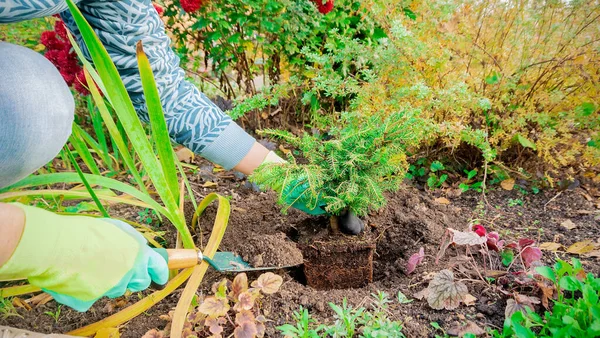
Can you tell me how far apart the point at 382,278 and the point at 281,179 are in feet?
1.52

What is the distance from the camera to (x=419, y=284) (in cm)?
132

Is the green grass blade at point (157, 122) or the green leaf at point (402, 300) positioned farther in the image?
the green leaf at point (402, 300)

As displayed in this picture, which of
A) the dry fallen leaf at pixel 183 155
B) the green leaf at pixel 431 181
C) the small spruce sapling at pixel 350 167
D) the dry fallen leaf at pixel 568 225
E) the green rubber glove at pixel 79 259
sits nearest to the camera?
the green rubber glove at pixel 79 259

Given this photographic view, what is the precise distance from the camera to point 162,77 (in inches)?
55.8

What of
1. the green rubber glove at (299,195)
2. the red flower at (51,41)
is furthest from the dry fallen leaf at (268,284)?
the red flower at (51,41)

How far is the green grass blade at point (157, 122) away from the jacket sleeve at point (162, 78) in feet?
0.80

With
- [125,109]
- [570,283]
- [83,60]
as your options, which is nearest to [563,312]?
[570,283]

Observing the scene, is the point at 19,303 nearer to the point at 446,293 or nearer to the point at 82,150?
the point at 82,150

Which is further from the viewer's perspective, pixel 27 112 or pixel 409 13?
pixel 409 13

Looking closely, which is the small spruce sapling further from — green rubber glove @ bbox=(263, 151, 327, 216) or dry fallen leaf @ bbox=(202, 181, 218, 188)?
dry fallen leaf @ bbox=(202, 181, 218, 188)

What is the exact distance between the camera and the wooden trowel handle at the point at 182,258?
3.82 ft

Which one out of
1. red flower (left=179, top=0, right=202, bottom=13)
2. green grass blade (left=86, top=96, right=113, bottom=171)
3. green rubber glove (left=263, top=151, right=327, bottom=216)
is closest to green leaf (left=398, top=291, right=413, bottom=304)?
green rubber glove (left=263, top=151, right=327, bottom=216)

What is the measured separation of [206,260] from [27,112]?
0.58 metres

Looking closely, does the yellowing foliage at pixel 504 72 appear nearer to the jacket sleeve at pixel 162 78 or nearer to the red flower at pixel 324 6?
the red flower at pixel 324 6
